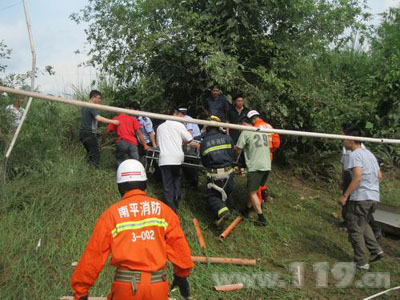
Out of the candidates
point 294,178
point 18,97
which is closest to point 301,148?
point 294,178

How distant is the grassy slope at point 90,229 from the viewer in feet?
17.1

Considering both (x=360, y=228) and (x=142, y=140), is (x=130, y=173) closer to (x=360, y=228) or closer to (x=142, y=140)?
(x=360, y=228)

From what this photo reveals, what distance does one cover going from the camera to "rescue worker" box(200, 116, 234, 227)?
21.7 feet

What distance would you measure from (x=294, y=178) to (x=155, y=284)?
21.6ft

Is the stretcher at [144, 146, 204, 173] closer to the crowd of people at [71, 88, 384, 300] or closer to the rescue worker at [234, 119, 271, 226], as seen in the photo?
the crowd of people at [71, 88, 384, 300]

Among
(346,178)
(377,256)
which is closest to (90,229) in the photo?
(346,178)

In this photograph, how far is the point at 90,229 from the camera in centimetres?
606

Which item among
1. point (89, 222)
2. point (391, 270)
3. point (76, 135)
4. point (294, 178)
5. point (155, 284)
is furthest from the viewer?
point (294, 178)

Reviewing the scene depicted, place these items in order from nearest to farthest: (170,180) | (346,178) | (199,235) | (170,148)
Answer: (346,178) → (199,235) → (170,148) → (170,180)

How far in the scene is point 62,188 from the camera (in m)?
6.59

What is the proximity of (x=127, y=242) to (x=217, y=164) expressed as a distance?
367cm

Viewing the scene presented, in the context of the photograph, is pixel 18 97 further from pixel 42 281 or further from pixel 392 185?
pixel 392 185

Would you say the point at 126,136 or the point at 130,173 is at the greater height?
the point at 126,136

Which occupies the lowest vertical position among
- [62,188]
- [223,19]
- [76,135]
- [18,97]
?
[62,188]
